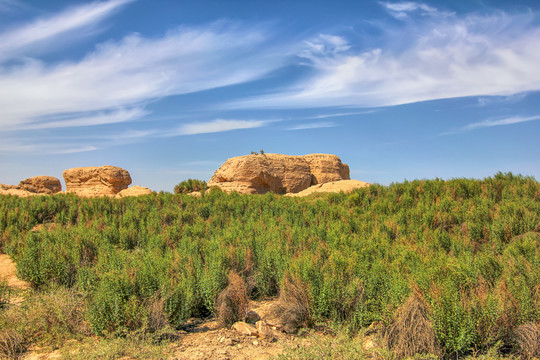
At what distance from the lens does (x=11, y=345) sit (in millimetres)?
4727

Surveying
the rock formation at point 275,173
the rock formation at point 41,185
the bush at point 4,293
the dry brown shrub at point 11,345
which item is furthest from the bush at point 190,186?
the dry brown shrub at point 11,345

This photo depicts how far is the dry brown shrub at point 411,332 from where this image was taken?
429 cm

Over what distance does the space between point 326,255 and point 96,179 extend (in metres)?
25.0

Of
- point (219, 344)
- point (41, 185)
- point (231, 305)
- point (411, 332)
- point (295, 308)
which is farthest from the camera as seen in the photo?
point (41, 185)

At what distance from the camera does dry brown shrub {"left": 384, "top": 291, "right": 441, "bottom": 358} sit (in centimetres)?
429

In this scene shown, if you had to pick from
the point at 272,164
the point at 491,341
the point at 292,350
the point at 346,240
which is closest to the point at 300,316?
the point at 292,350

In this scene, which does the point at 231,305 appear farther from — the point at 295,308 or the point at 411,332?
the point at 411,332

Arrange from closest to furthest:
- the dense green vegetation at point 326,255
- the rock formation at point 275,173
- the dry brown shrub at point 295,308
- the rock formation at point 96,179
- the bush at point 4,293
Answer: the dense green vegetation at point 326,255 < the dry brown shrub at point 295,308 < the bush at point 4,293 < the rock formation at point 275,173 < the rock formation at point 96,179

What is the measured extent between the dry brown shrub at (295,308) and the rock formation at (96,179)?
2453 cm

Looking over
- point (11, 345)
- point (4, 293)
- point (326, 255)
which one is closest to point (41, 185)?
point (4, 293)

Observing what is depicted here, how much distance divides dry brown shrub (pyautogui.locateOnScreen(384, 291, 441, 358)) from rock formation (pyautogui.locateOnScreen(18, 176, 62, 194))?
30.0 meters

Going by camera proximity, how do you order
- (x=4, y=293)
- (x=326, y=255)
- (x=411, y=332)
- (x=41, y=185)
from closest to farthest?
(x=411, y=332) < (x=4, y=293) < (x=326, y=255) < (x=41, y=185)

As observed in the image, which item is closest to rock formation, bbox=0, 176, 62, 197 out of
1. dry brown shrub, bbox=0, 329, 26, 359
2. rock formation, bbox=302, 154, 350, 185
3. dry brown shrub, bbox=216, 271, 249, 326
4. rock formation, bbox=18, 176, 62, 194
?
rock formation, bbox=18, 176, 62, 194

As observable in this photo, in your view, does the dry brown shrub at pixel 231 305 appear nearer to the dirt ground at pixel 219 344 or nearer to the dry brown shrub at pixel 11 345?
the dirt ground at pixel 219 344
